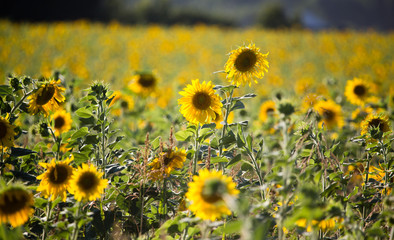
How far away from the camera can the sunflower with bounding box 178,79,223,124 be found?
164cm

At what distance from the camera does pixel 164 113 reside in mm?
2666

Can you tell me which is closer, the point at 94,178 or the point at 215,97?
the point at 94,178

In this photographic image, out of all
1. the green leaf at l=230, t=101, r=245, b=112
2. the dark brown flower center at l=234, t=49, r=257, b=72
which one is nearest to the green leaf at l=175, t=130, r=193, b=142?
the green leaf at l=230, t=101, r=245, b=112

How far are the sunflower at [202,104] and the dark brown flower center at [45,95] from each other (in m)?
0.63

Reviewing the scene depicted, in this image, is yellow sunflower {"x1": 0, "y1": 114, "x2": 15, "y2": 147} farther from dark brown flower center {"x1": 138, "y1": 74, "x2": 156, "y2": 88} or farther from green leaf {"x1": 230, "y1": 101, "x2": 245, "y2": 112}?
dark brown flower center {"x1": 138, "y1": 74, "x2": 156, "y2": 88}

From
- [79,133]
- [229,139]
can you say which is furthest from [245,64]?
[79,133]

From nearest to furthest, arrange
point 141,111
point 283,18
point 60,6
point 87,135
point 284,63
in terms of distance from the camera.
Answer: point 87,135 → point 141,111 → point 284,63 → point 60,6 → point 283,18

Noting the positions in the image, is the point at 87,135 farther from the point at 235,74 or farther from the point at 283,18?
the point at 283,18

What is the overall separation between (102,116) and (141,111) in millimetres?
1885

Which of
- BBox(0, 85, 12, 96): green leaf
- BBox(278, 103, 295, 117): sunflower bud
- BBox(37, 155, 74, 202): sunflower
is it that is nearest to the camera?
BBox(278, 103, 295, 117): sunflower bud

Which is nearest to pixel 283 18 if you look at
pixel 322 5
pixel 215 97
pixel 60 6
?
pixel 60 6

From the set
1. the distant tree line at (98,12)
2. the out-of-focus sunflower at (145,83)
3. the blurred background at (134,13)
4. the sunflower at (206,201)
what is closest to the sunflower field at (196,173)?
the sunflower at (206,201)

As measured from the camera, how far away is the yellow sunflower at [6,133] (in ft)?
4.86

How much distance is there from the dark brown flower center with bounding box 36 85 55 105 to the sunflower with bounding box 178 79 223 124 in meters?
0.63
